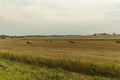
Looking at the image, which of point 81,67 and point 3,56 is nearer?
point 81,67

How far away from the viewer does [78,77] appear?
15.3 m

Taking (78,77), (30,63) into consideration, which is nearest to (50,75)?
(78,77)

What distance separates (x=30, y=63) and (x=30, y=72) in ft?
13.9

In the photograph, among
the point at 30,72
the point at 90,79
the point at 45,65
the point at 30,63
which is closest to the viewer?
the point at 90,79

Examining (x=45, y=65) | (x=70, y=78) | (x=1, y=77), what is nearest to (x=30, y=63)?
(x=45, y=65)

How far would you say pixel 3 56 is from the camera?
27188 mm

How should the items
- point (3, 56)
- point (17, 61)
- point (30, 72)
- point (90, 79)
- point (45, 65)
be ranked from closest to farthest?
1. point (90, 79)
2. point (30, 72)
3. point (45, 65)
4. point (17, 61)
5. point (3, 56)

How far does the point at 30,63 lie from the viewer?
21.7m

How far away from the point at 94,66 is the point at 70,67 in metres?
2.09

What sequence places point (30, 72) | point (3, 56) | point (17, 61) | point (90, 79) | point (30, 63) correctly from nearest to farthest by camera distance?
point (90, 79) < point (30, 72) < point (30, 63) < point (17, 61) < point (3, 56)

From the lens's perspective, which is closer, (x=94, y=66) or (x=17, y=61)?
(x=94, y=66)

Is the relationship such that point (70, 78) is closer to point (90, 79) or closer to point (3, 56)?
point (90, 79)

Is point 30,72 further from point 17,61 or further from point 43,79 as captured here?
point 17,61

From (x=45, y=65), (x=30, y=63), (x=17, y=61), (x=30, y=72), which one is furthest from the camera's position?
(x=17, y=61)
